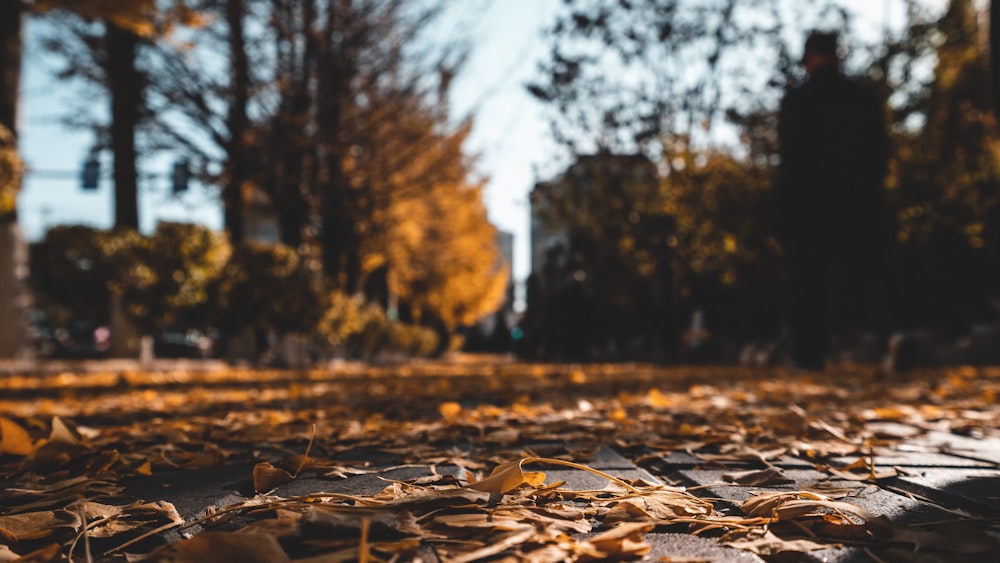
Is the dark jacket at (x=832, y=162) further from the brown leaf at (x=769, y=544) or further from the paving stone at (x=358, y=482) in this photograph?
the brown leaf at (x=769, y=544)

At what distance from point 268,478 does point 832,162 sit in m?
6.68

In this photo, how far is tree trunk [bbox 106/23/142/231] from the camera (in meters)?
12.9

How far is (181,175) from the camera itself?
13945 mm

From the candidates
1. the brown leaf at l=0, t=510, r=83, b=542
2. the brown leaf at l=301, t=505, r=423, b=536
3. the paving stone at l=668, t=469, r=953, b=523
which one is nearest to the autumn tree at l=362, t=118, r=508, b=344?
the paving stone at l=668, t=469, r=953, b=523

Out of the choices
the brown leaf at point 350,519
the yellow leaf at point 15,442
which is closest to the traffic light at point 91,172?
the yellow leaf at point 15,442

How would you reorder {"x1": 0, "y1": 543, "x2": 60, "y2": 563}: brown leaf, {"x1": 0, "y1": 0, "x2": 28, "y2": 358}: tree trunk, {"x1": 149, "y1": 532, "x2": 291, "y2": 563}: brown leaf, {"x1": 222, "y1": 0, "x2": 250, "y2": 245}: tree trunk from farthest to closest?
{"x1": 222, "y1": 0, "x2": 250, "y2": 245}: tree trunk, {"x1": 0, "y1": 0, "x2": 28, "y2": 358}: tree trunk, {"x1": 0, "y1": 543, "x2": 60, "y2": 563}: brown leaf, {"x1": 149, "y1": 532, "x2": 291, "y2": 563}: brown leaf

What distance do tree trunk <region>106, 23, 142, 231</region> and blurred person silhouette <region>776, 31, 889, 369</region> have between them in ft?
35.9

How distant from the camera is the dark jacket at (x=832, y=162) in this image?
7.02 m

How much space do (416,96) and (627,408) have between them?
12.6 m

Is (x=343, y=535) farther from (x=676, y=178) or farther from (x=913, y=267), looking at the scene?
(x=913, y=267)

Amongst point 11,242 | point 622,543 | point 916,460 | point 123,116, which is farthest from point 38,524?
point 123,116

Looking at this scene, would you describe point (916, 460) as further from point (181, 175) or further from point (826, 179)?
point (181, 175)

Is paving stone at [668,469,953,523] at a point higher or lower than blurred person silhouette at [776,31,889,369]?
lower

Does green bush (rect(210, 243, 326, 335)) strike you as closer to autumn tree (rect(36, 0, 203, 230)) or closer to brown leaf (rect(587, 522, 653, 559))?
autumn tree (rect(36, 0, 203, 230))
